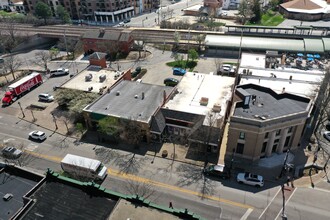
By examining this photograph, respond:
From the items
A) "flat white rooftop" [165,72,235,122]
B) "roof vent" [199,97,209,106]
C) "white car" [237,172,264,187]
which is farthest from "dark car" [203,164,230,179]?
"roof vent" [199,97,209,106]

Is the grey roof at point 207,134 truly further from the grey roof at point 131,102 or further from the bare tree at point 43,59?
the bare tree at point 43,59

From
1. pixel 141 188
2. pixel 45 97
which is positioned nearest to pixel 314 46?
pixel 141 188

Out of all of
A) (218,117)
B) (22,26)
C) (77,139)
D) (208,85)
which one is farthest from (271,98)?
(22,26)

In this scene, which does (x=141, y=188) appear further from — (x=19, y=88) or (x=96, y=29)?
(x=96, y=29)

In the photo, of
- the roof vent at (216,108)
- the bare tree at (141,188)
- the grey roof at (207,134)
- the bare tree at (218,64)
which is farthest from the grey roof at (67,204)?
the bare tree at (218,64)

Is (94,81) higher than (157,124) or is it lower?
higher

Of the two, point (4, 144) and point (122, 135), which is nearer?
point (122, 135)

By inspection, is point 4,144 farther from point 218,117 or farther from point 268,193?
point 268,193
